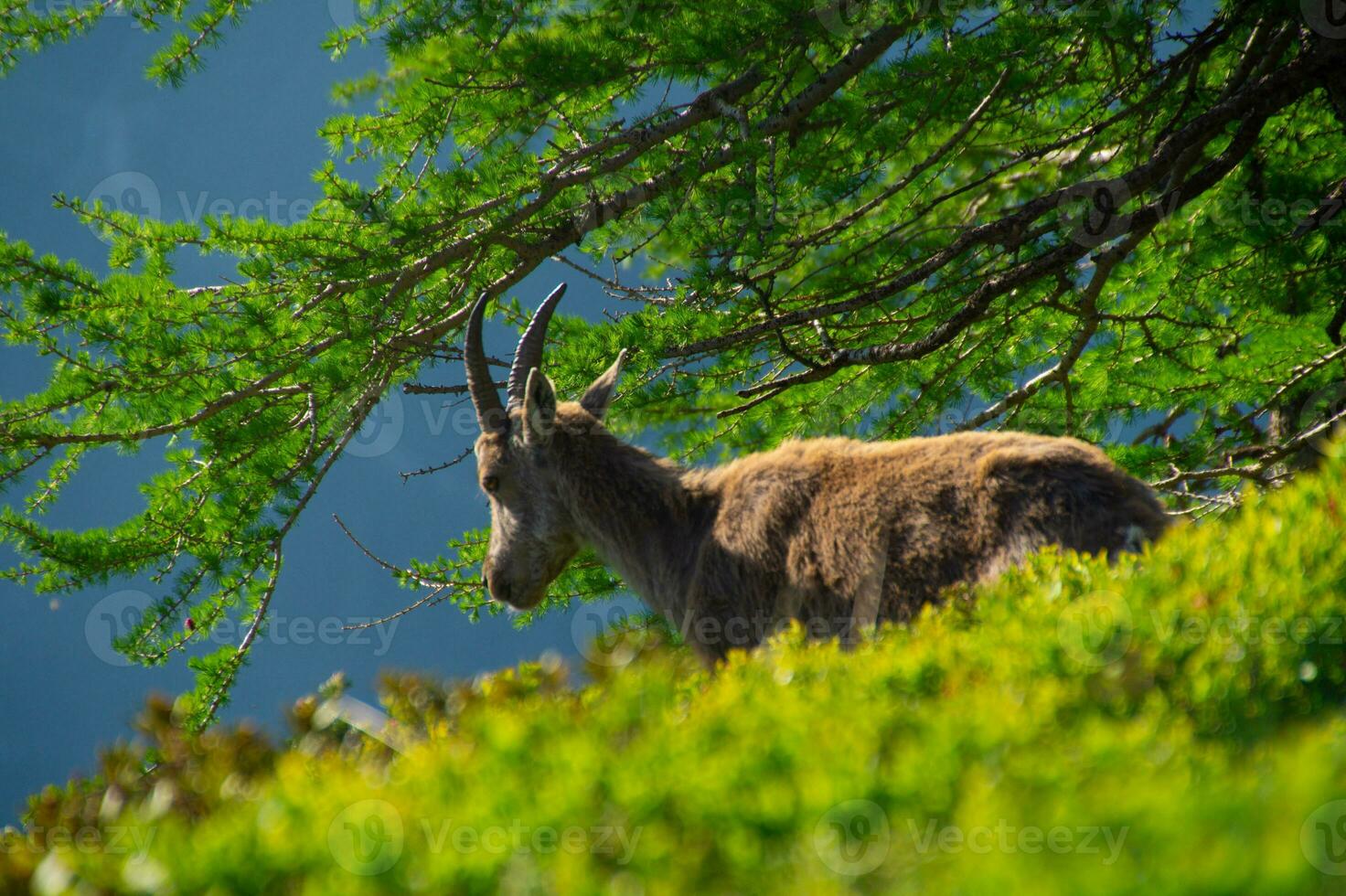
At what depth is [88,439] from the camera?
21.4 ft

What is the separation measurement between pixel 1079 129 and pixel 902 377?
2.21 metres

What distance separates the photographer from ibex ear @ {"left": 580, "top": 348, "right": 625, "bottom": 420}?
687 centimetres

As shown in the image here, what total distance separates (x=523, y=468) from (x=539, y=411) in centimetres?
47

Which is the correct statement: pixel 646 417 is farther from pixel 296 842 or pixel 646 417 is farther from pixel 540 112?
pixel 296 842

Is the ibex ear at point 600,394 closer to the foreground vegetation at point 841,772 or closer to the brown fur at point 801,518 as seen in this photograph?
the brown fur at point 801,518

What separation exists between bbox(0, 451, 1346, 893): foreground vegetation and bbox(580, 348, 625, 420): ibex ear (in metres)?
3.58

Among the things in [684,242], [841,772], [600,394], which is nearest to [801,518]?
[600,394]

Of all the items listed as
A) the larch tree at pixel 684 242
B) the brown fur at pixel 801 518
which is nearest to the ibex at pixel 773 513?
the brown fur at pixel 801 518

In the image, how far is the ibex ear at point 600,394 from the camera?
270 inches

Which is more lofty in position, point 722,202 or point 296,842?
point 722,202

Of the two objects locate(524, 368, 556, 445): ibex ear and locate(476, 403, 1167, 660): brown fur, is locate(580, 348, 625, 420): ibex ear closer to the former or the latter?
locate(476, 403, 1167, 660): brown fur

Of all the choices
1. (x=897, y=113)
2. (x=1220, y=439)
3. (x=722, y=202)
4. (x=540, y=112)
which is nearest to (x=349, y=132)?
(x=540, y=112)

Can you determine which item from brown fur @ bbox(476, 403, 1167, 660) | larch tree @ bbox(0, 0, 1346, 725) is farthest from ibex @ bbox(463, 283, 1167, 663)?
larch tree @ bbox(0, 0, 1346, 725)

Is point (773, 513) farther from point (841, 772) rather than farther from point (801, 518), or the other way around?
point (841, 772)
